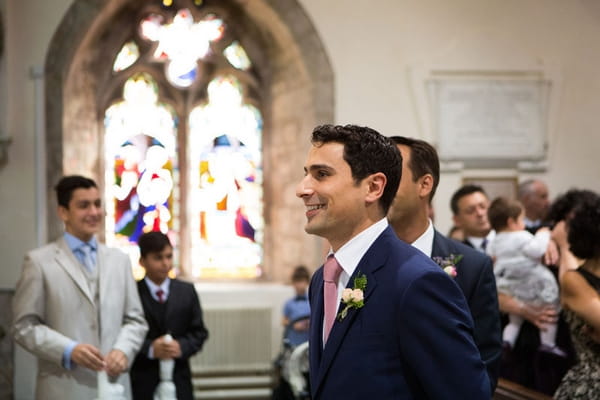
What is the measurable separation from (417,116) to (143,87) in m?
2.69

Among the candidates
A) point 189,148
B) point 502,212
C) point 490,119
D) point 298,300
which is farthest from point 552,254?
point 189,148

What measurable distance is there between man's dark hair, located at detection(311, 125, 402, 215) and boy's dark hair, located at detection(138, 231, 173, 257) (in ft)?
8.44

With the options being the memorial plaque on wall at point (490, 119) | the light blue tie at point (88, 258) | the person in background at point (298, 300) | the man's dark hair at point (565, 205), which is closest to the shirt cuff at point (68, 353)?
the light blue tie at point (88, 258)

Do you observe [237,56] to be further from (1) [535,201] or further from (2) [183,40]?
(1) [535,201]

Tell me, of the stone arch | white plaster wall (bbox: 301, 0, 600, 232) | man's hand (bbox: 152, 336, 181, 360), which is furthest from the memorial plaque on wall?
man's hand (bbox: 152, 336, 181, 360)

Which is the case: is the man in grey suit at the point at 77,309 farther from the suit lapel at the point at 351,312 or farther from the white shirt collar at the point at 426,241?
the suit lapel at the point at 351,312

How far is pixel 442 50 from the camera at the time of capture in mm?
7664

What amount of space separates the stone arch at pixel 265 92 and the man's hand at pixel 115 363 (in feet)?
10.6

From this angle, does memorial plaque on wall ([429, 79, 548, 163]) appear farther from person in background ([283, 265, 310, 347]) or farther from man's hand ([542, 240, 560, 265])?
man's hand ([542, 240, 560, 265])

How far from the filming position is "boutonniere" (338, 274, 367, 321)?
1.98 m

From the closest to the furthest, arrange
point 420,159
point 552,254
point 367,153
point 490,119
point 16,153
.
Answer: point 367,153, point 420,159, point 552,254, point 16,153, point 490,119

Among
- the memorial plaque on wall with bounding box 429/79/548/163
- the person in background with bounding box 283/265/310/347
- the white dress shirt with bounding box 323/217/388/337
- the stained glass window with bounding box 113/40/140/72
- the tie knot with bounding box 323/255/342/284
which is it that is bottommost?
the person in background with bounding box 283/265/310/347

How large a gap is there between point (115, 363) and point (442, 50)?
15.7 feet

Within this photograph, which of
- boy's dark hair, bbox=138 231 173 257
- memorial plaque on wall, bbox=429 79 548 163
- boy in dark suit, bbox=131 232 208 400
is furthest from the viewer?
memorial plaque on wall, bbox=429 79 548 163
